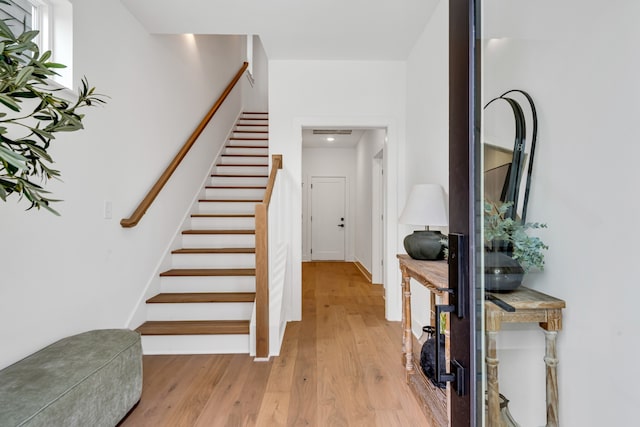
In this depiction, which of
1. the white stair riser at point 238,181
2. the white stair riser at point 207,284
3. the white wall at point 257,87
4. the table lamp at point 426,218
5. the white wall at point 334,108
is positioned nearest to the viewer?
the table lamp at point 426,218

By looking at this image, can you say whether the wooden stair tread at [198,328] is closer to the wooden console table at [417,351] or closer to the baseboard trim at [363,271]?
the wooden console table at [417,351]

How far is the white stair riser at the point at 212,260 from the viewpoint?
3.07 metres

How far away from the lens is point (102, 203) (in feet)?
7.00

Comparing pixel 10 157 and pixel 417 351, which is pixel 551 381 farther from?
pixel 417 351

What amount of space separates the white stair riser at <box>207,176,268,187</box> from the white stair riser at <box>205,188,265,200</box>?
201mm

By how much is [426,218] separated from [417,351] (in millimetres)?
Answer: 1063

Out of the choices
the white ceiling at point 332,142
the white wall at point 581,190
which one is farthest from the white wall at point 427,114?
the white ceiling at point 332,142

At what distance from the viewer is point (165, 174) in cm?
281

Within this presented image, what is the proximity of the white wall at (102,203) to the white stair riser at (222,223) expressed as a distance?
11.1 inches

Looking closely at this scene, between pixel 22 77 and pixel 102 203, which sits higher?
pixel 22 77

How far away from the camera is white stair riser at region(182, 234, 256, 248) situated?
3340mm

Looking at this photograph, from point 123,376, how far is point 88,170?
1238 mm

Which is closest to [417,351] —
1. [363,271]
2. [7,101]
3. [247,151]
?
[7,101]

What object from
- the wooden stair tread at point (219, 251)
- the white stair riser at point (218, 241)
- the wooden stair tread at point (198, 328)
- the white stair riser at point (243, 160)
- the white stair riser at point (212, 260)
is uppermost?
the white stair riser at point (243, 160)
